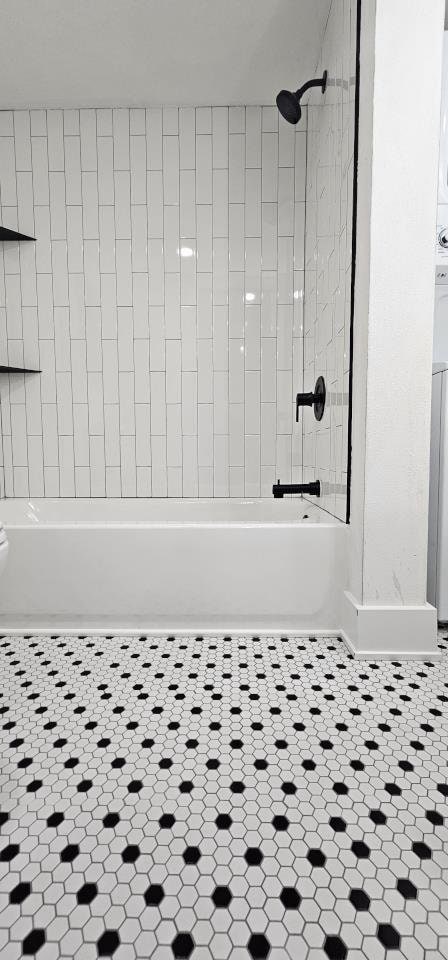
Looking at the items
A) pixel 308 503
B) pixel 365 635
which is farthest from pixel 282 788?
pixel 308 503

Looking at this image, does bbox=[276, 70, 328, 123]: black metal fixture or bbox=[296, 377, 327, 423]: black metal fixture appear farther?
bbox=[296, 377, 327, 423]: black metal fixture

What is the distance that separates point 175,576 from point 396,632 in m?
0.78

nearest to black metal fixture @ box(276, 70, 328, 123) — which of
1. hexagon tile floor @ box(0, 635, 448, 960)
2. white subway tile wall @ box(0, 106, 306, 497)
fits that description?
white subway tile wall @ box(0, 106, 306, 497)

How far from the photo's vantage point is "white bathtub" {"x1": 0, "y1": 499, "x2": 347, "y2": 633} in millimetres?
1766

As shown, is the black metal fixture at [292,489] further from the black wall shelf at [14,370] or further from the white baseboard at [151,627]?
the black wall shelf at [14,370]

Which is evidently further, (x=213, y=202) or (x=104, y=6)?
(x=213, y=202)

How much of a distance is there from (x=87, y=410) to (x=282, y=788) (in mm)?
2062

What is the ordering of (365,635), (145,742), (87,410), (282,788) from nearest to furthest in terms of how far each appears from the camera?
(282,788)
(145,742)
(365,635)
(87,410)

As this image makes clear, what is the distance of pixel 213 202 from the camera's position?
2.48m

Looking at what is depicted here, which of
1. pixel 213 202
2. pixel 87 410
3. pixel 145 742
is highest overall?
pixel 213 202

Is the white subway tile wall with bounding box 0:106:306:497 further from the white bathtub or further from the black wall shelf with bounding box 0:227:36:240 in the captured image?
the white bathtub

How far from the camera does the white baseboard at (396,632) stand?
1.60 meters

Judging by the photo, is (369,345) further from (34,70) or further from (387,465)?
(34,70)

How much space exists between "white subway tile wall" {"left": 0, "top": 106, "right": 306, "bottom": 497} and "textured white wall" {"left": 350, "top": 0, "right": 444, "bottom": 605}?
96 cm
